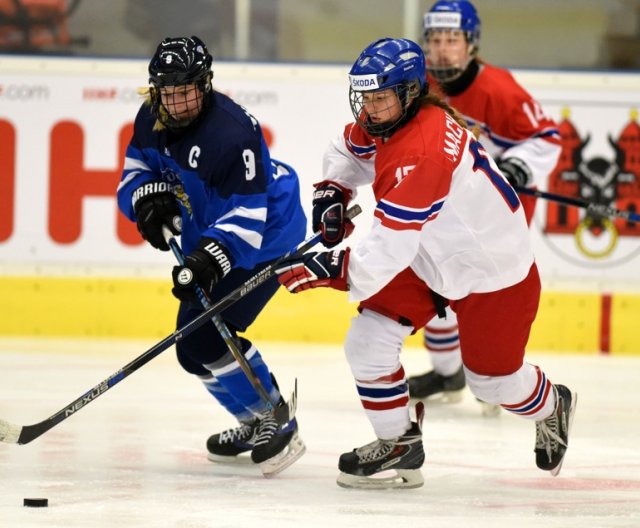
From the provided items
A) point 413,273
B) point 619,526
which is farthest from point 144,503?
point 619,526

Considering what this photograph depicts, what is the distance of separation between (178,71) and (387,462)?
1.11 meters

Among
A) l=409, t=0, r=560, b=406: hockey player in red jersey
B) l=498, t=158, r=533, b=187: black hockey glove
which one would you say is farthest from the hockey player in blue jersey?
l=409, t=0, r=560, b=406: hockey player in red jersey

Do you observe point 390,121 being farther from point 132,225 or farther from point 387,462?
point 132,225

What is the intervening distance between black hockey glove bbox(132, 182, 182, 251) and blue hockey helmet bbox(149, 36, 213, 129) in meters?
0.20

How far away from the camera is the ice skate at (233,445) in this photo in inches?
148

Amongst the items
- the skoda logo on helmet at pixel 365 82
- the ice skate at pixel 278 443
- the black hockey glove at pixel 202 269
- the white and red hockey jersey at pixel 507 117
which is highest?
the skoda logo on helmet at pixel 365 82

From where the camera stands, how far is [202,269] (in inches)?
132

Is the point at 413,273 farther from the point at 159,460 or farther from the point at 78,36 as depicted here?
the point at 78,36

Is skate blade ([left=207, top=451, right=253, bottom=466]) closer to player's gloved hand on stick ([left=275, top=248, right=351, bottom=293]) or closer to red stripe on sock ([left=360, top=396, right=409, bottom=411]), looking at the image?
red stripe on sock ([left=360, top=396, right=409, bottom=411])

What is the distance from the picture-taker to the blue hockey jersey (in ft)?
11.3

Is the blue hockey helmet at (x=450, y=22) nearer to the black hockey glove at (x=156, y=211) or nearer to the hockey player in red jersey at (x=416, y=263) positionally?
the hockey player in red jersey at (x=416, y=263)

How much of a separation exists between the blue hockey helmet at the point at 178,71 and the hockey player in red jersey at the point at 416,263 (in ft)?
1.31

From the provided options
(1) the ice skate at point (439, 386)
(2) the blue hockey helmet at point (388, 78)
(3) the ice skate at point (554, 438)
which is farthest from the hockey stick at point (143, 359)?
(1) the ice skate at point (439, 386)

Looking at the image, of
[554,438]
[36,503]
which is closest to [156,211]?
[36,503]
